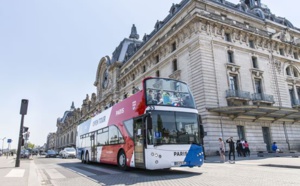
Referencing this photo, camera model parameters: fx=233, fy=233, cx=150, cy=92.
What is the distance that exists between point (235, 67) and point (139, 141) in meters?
19.6

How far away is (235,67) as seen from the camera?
26188 mm

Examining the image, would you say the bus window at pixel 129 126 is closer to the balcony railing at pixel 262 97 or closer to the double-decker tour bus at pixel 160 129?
the double-decker tour bus at pixel 160 129

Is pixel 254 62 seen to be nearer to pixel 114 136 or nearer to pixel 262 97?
pixel 262 97

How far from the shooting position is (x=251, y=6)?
38.9 meters

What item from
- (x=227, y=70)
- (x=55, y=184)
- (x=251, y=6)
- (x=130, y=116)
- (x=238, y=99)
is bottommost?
(x=55, y=184)

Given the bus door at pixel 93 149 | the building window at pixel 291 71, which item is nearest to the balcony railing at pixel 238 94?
the building window at pixel 291 71

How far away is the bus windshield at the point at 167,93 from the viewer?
10.0 meters

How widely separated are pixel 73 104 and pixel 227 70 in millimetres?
120946

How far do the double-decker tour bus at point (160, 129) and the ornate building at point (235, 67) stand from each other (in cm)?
1193

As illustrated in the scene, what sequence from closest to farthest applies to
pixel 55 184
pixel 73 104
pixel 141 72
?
pixel 55 184, pixel 141 72, pixel 73 104

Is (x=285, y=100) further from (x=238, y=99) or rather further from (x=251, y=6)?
(x=251, y=6)

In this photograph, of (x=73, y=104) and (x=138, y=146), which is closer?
(x=138, y=146)

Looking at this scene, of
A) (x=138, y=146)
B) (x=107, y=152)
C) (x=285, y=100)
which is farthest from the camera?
(x=285, y=100)

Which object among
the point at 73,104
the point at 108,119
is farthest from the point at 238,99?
the point at 73,104
